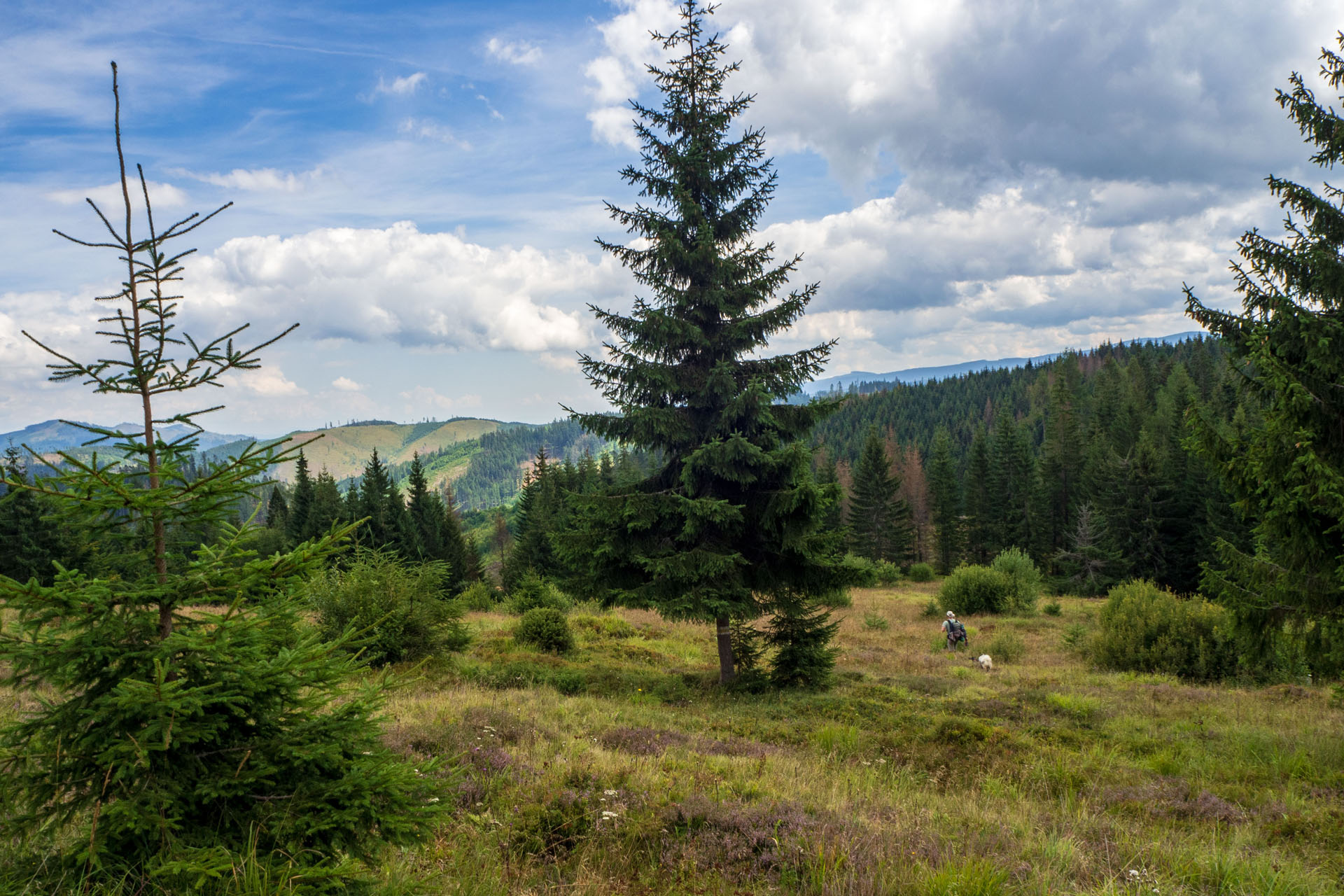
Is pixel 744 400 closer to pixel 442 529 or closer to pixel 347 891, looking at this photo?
pixel 347 891

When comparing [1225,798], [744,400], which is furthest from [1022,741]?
[744,400]

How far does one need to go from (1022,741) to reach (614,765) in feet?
21.1

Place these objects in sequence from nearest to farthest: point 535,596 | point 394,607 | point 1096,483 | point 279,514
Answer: point 394,607
point 535,596
point 1096,483
point 279,514

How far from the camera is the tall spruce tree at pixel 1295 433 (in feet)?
29.3

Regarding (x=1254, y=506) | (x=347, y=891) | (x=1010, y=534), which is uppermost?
(x=1254, y=506)

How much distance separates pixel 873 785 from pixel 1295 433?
7634 millimetres

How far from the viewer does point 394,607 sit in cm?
1383

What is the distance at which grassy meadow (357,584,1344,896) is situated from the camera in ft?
15.1

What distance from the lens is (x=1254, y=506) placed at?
1011 centimetres

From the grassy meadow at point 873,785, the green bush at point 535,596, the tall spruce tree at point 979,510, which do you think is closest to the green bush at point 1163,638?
the grassy meadow at point 873,785

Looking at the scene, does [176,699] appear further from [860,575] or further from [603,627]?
[603,627]

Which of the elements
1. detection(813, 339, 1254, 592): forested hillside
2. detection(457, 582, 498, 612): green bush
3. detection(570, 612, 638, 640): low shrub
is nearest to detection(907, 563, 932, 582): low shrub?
detection(813, 339, 1254, 592): forested hillside

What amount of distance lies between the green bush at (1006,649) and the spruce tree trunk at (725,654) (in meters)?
12.1

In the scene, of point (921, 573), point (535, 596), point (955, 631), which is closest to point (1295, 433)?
point (955, 631)
